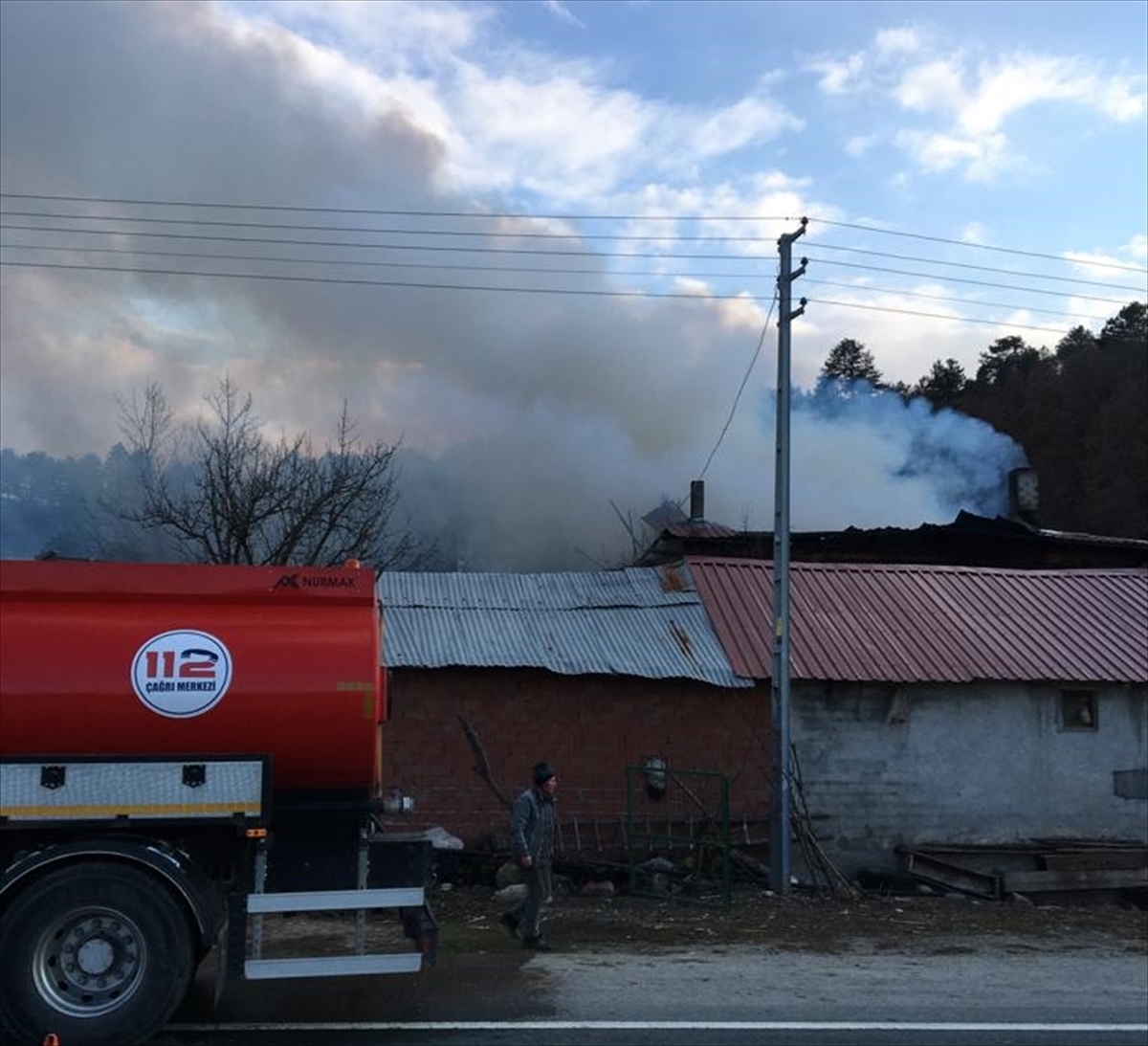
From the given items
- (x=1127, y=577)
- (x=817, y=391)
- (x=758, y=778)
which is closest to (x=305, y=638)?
(x=758, y=778)

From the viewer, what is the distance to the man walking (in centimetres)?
1087

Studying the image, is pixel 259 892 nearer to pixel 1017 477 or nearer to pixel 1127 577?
pixel 1127 577

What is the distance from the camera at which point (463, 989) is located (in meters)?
9.03

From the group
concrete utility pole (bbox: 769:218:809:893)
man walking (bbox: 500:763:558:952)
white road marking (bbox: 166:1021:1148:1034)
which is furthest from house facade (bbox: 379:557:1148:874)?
white road marking (bbox: 166:1021:1148:1034)

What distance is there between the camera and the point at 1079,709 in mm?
18188

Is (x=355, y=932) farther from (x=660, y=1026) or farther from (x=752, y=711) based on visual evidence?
(x=752, y=711)

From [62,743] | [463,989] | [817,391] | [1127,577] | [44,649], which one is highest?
[817,391]

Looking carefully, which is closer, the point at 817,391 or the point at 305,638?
the point at 305,638

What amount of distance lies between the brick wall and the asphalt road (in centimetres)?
555

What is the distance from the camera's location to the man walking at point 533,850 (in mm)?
10867

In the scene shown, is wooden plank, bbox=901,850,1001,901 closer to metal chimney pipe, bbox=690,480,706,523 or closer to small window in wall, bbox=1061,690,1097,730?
small window in wall, bbox=1061,690,1097,730

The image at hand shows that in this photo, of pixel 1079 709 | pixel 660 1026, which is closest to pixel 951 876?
pixel 1079 709

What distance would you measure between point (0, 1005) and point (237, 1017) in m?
1.48

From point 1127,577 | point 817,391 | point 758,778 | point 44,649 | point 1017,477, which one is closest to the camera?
point 44,649
